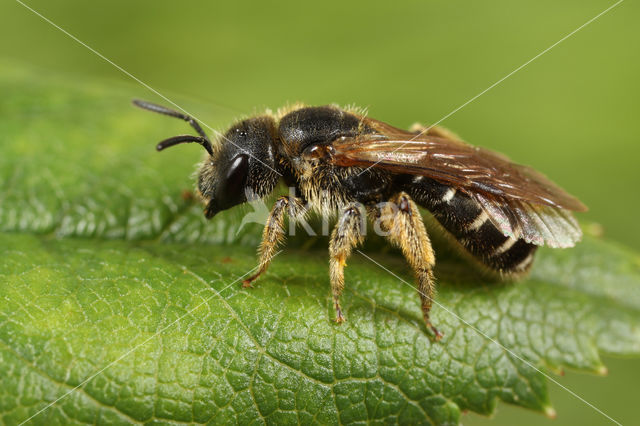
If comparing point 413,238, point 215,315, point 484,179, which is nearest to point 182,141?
point 215,315

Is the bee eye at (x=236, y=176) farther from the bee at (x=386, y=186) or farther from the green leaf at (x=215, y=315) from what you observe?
the green leaf at (x=215, y=315)

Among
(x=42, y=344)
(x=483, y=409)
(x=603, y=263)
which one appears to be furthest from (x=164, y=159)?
(x=603, y=263)

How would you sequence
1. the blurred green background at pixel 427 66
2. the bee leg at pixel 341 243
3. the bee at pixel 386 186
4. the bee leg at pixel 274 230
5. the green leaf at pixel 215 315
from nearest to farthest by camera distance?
the green leaf at pixel 215 315, the bee leg at pixel 341 243, the bee leg at pixel 274 230, the bee at pixel 386 186, the blurred green background at pixel 427 66

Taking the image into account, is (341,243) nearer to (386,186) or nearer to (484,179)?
(386,186)

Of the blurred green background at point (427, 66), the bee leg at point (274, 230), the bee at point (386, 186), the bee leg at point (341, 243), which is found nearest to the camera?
the bee leg at point (341, 243)

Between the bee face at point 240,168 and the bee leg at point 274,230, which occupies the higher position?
the bee face at point 240,168

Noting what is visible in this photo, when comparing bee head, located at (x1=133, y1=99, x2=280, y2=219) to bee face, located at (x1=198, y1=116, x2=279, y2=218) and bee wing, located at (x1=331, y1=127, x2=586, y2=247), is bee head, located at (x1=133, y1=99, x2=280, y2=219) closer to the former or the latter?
bee face, located at (x1=198, y1=116, x2=279, y2=218)

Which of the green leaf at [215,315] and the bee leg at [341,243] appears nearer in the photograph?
the green leaf at [215,315]

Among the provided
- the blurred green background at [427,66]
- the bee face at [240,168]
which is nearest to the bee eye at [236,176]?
the bee face at [240,168]
